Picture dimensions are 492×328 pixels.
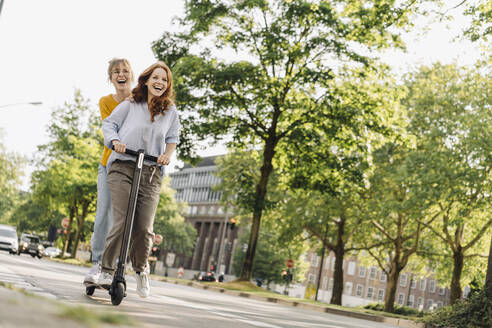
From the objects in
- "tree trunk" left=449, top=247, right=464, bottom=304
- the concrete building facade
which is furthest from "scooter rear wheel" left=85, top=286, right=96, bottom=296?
the concrete building facade

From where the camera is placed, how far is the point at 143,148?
5.26m

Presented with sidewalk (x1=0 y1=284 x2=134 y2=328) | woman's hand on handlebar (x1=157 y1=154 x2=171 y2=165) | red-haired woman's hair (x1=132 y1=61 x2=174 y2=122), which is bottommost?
sidewalk (x1=0 y1=284 x2=134 y2=328)

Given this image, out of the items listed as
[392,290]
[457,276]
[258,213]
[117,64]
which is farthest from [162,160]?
[392,290]

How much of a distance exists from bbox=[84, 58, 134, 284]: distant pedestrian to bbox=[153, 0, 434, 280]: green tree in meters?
16.3

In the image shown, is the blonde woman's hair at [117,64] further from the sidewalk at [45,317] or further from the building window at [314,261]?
the building window at [314,261]

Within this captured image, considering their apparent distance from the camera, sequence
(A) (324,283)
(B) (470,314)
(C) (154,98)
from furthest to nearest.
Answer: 1. (A) (324,283)
2. (B) (470,314)
3. (C) (154,98)

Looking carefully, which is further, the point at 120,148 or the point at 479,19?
the point at 479,19

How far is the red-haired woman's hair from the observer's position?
540 centimetres

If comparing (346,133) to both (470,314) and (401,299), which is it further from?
(401,299)

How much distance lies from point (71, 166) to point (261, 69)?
22366 millimetres

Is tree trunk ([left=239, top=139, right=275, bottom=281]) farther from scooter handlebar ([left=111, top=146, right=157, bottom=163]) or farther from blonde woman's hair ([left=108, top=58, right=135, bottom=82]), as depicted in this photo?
scooter handlebar ([left=111, top=146, right=157, bottom=163])

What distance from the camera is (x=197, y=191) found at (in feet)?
356

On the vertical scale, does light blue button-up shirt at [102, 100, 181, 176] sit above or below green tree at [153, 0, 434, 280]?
below

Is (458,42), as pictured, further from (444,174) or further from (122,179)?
(444,174)
